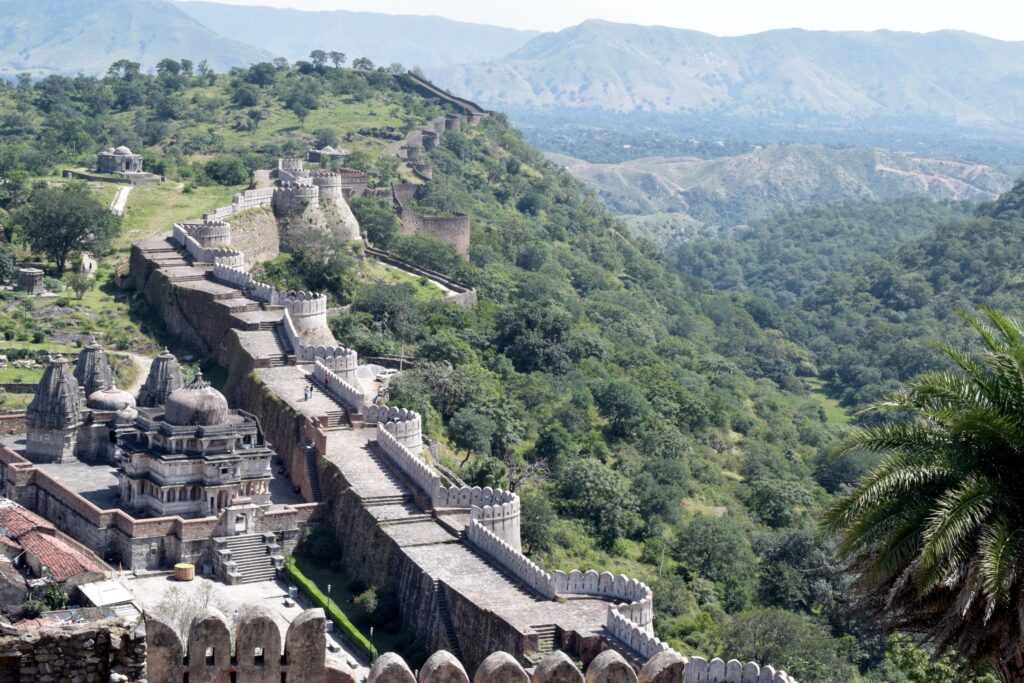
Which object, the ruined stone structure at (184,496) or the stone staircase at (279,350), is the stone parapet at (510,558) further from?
the stone staircase at (279,350)

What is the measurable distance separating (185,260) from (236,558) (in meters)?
22.4

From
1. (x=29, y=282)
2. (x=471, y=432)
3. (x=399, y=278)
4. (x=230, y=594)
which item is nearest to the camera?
(x=230, y=594)

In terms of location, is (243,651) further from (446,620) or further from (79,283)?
(79,283)

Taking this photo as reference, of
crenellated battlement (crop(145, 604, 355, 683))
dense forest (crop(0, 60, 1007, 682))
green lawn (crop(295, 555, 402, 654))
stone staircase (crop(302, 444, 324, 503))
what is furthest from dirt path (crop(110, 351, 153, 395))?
crenellated battlement (crop(145, 604, 355, 683))

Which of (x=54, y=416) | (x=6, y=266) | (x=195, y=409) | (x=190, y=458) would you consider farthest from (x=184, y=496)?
(x=6, y=266)

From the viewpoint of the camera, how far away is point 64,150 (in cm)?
8350

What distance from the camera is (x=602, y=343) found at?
66625mm

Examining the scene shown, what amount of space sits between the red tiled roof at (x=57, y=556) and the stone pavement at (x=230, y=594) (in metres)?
1.00

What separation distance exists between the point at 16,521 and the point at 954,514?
26.9 meters

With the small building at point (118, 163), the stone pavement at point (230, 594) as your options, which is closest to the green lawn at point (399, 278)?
the small building at point (118, 163)

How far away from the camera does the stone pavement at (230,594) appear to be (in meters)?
32.7

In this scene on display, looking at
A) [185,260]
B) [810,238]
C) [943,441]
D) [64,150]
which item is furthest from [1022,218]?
[943,441]

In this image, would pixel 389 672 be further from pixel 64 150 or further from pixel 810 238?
pixel 810 238

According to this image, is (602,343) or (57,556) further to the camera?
(602,343)
